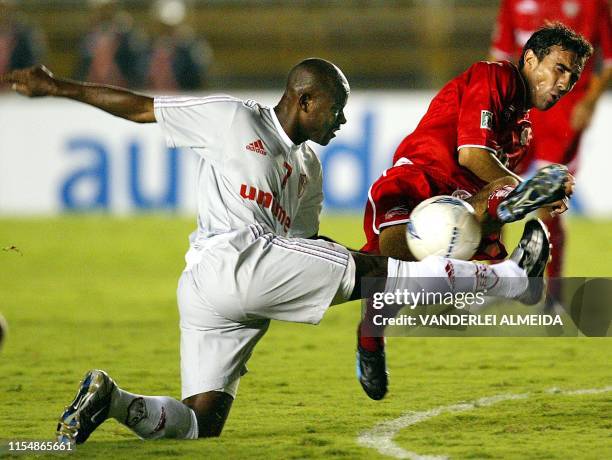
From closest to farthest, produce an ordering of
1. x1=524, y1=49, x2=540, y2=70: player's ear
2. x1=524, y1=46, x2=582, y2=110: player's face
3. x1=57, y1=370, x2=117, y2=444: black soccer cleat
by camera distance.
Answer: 1. x1=57, y1=370, x2=117, y2=444: black soccer cleat
2. x1=524, y1=46, x2=582, y2=110: player's face
3. x1=524, y1=49, x2=540, y2=70: player's ear

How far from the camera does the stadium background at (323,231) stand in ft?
17.1

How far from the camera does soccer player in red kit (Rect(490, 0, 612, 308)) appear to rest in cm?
821

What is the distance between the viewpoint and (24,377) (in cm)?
641

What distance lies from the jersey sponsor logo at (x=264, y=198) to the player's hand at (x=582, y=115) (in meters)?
3.71

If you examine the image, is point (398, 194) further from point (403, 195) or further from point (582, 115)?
point (582, 115)

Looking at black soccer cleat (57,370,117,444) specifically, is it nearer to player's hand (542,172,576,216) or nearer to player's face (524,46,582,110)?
player's hand (542,172,576,216)

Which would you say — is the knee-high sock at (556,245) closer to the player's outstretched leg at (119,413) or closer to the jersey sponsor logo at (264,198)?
the jersey sponsor logo at (264,198)

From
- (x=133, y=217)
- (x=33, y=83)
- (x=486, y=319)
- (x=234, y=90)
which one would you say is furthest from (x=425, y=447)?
(x=234, y=90)

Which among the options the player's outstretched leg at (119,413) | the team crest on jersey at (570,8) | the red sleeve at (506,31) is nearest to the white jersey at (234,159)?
the player's outstretched leg at (119,413)

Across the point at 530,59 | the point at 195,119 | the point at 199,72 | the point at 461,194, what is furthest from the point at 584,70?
the point at 199,72

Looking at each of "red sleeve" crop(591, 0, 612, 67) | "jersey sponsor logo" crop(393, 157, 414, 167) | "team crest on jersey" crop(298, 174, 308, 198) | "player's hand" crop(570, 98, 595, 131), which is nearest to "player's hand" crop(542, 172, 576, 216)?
"jersey sponsor logo" crop(393, 157, 414, 167)

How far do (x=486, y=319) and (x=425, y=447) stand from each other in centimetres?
184

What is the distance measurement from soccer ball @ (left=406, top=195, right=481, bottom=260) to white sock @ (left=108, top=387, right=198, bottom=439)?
1324 mm

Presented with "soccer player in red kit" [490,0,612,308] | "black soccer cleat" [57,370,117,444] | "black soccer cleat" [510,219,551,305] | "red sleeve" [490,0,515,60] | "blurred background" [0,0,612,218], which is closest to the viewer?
"black soccer cleat" [57,370,117,444]
